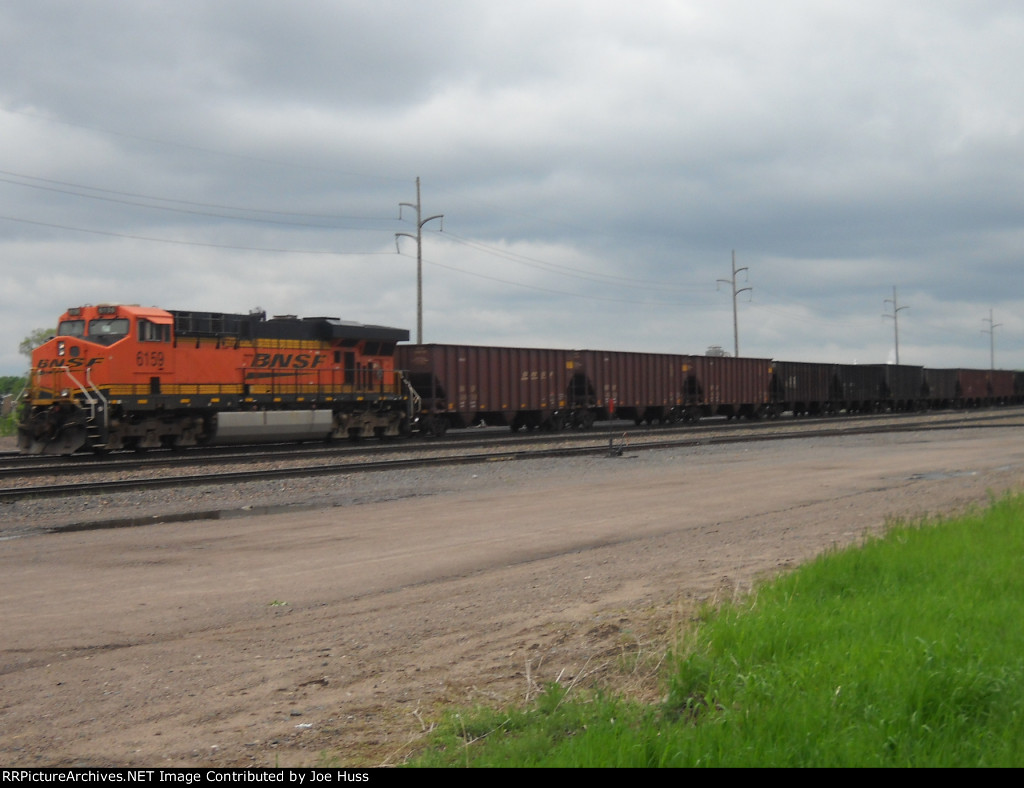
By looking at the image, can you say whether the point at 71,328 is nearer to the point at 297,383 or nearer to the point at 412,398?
the point at 297,383

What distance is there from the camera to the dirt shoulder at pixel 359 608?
5027 mm

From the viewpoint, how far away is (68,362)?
24172 millimetres

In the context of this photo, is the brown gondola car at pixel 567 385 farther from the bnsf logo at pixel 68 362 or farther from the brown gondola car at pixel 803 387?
the bnsf logo at pixel 68 362

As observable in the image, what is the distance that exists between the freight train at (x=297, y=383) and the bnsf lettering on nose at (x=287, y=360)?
0.04 m

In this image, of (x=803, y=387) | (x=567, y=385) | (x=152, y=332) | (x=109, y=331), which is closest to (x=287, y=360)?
(x=152, y=332)

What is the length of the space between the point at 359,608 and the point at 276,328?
21.4 m

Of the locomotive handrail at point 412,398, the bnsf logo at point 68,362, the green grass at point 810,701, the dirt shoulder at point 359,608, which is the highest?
the bnsf logo at point 68,362

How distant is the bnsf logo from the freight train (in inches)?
1.4

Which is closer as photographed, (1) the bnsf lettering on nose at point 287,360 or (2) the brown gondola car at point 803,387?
(1) the bnsf lettering on nose at point 287,360

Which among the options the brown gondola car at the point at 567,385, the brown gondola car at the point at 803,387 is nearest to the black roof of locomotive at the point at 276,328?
the brown gondola car at the point at 567,385

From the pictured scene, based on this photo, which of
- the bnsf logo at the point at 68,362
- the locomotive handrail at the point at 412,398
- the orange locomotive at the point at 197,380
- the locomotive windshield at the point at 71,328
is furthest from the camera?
the locomotive handrail at the point at 412,398

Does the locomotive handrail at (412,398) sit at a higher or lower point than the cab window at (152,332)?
lower
